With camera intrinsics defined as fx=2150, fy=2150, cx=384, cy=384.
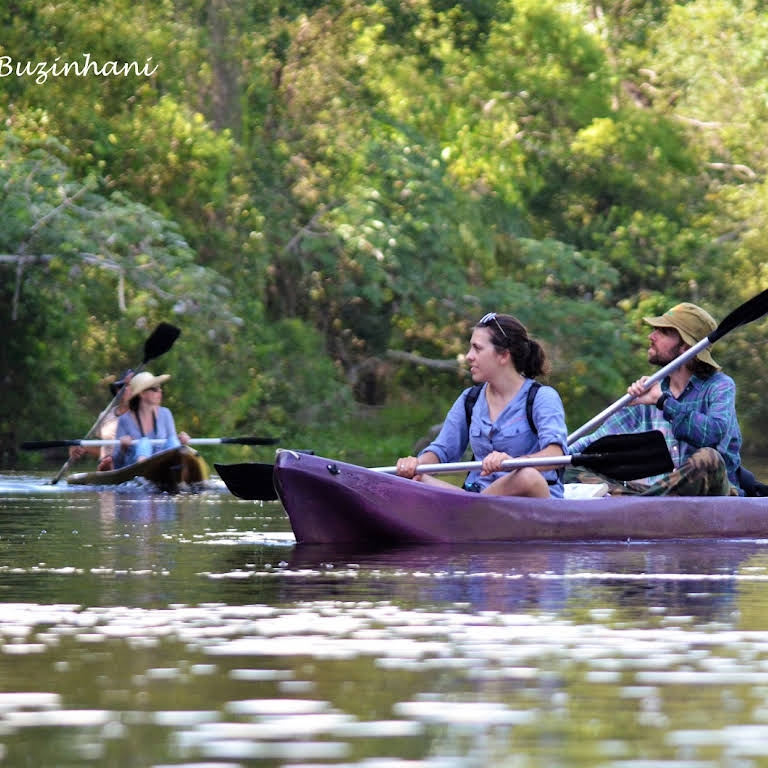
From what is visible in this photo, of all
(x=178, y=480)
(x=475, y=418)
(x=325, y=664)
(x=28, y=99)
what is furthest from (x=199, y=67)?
(x=325, y=664)

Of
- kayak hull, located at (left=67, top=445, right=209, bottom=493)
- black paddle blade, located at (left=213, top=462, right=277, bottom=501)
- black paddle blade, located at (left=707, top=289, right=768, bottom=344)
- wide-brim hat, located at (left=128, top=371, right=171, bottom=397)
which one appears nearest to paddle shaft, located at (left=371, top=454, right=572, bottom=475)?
black paddle blade, located at (left=213, top=462, right=277, bottom=501)

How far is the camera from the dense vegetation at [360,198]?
24594 mm

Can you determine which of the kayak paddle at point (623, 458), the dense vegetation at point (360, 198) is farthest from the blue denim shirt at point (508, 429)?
the dense vegetation at point (360, 198)

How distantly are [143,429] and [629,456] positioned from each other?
8322 mm

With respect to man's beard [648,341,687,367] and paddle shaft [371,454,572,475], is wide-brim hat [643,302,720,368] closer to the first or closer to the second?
man's beard [648,341,687,367]

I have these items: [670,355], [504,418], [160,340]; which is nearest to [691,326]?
[670,355]

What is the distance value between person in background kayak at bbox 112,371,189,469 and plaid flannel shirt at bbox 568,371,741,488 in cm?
703

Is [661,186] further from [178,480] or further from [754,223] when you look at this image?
[178,480]

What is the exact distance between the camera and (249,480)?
11797 mm

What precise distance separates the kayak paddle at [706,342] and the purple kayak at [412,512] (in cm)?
65

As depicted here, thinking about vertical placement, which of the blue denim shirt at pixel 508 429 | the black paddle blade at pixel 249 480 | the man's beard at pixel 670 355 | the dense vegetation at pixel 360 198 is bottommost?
the black paddle blade at pixel 249 480

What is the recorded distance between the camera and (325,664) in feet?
19.9

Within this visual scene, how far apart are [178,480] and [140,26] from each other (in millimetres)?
11206

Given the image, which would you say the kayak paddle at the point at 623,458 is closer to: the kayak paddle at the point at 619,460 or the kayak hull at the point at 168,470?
the kayak paddle at the point at 619,460
